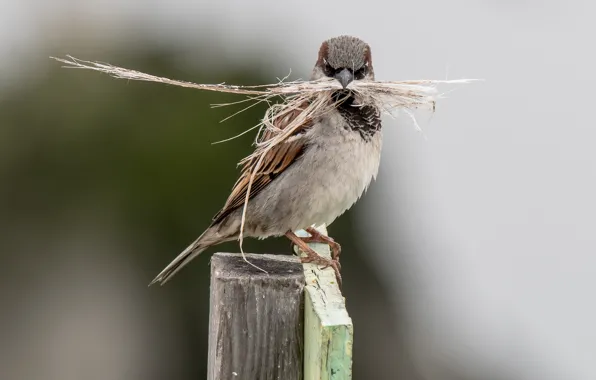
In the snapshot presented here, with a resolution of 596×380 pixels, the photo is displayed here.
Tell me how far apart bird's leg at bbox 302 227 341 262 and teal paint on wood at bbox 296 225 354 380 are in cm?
129

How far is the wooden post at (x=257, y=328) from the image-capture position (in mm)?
2514

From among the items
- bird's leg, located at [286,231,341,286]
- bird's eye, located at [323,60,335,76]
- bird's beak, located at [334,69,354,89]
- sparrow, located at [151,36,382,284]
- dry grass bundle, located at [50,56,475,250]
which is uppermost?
bird's eye, located at [323,60,335,76]

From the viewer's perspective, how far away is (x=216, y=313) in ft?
8.34

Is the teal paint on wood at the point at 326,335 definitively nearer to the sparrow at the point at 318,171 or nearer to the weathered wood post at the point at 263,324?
the weathered wood post at the point at 263,324

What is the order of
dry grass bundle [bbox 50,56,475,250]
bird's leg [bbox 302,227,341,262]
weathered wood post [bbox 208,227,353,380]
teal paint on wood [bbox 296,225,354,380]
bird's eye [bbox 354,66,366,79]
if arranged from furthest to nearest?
bird's leg [bbox 302,227,341,262], bird's eye [bbox 354,66,366,79], dry grass bundle [bbox 50,56,475,250], weathered wood post [bbox 208,227,353,380], teal paint on wood [bbox 296,225,354,380]

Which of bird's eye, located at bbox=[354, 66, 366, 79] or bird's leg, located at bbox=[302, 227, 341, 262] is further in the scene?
bird's leg, located at bbox=[302, 227, 341, 262]

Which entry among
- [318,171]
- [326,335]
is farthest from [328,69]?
[326,335]

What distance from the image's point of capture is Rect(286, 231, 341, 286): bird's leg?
3146 mm

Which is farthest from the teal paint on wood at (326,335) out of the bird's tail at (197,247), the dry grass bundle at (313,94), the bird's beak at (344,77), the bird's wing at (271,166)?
the bird's tail at (197,247)

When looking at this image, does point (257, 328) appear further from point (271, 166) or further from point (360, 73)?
point (271, 166)

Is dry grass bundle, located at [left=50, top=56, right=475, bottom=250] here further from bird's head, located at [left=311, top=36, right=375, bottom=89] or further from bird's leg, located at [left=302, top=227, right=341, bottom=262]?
bird's leg, located at [left=302, top=227, right=341, bottom=262]

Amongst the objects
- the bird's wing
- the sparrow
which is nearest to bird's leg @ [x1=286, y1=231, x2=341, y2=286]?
the sparrow

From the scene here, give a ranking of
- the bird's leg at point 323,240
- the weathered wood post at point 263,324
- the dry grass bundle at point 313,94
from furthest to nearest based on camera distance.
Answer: the bird's leg at point 323,240 < the dry grass bundle at point 313,94 < the weathered wood post at point 263,324

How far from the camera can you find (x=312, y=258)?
10.7 ft
